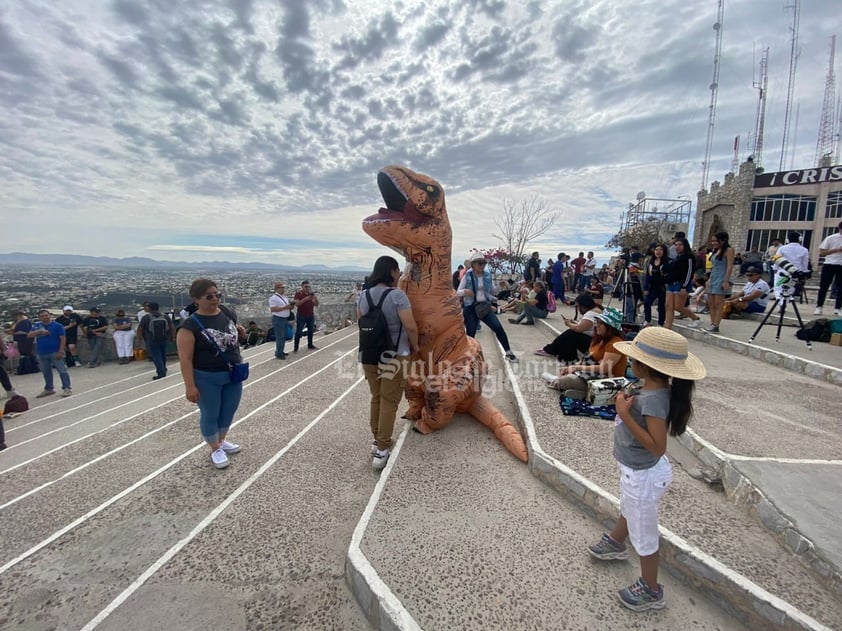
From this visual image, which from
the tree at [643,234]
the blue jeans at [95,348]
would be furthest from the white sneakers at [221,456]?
the tree at [643,234]

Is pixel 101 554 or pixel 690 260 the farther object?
pixel 690 260

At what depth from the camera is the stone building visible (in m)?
21.1

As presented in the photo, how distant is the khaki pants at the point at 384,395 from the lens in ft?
9.64

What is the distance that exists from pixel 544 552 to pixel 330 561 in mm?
1198

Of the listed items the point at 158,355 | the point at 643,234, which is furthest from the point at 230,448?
the point at 643,234

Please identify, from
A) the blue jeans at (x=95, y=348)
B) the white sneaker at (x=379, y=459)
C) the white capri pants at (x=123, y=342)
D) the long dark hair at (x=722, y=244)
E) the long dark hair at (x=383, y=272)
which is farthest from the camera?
the blue jeans at (x=95, y=348)

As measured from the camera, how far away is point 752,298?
7.59m

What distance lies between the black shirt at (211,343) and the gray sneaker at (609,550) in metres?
2.78

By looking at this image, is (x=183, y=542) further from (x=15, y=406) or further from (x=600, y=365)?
(x=15, y=406)

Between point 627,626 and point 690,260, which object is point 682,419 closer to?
point 627,626

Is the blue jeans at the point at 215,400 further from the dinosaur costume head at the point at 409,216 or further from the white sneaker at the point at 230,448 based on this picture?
the dinosaur costume head at the point at 409,216

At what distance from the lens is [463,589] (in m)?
1.83

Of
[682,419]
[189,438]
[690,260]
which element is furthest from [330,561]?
[690,260]

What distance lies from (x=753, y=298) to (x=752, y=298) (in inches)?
0.9
